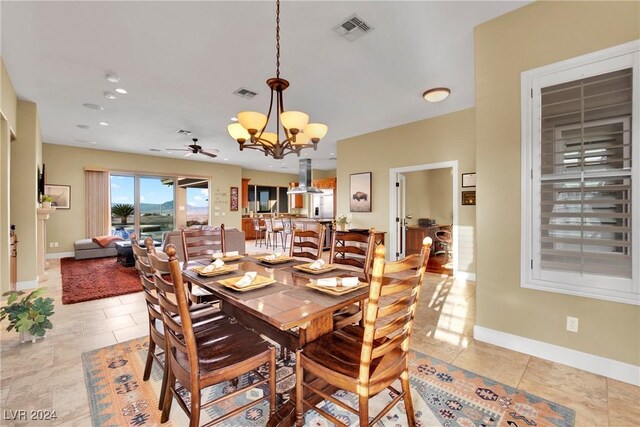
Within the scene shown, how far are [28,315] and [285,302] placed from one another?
2737mm

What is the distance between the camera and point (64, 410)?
1.73 metres

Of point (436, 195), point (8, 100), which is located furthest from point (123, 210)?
point (436, 195)

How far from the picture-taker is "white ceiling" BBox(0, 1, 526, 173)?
7.86 feet

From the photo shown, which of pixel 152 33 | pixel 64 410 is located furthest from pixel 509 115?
pixel 64 410

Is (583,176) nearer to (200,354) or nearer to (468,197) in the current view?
(468,197)

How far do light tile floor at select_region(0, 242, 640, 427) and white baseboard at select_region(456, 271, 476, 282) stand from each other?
1.26 meters

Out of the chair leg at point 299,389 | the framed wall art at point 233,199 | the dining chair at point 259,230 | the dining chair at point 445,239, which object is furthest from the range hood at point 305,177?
the chair leg at point 299,389

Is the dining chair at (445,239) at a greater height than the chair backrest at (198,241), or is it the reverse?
the chair backrest at (198,241)

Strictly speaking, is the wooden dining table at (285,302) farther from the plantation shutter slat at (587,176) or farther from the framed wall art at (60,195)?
the framed wall art at (60,195)

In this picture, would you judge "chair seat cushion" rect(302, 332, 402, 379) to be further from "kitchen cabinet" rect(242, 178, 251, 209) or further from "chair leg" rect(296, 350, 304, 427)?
"kitchen cabinet" rect(242, 178, 251, 209)

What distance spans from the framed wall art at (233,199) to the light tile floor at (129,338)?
692 cm

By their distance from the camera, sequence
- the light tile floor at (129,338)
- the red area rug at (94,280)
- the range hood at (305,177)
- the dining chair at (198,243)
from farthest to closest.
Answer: the range hood at (305,177)
the red area rug at (94,280)
the dining chair at (198,243)
the light tile floor at (129,338)

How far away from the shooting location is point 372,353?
1229 millimetres

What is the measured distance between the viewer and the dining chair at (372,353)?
3.86ft
